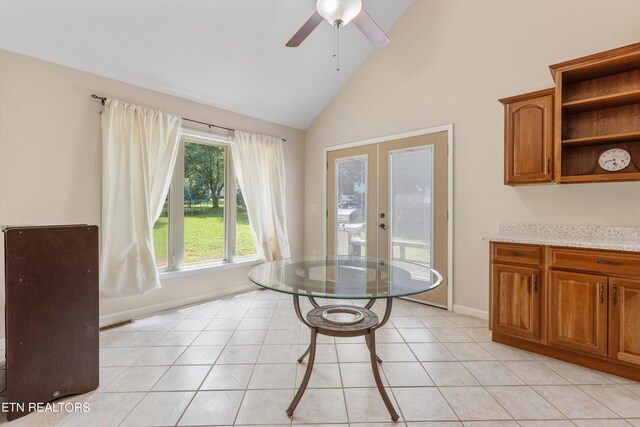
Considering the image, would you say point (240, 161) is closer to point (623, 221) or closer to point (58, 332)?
point (58, 332)

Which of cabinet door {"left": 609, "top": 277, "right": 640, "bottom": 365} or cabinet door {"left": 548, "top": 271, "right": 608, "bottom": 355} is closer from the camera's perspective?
cabinet door {"left": 609, "top": 277, "right": 640, "bottom": 365}

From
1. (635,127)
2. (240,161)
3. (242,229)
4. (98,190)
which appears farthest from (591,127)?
(98,190)

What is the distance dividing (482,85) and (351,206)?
82.7 inches

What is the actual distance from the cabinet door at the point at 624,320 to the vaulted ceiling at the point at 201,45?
135 inches

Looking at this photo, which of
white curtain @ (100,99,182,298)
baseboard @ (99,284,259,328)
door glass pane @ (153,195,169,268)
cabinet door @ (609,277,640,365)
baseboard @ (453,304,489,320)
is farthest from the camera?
door glass pane @ (153,195,169,268)

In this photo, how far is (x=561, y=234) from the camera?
2547 mm

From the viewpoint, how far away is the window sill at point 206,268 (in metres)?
3.30

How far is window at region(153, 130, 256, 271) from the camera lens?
3393 mm

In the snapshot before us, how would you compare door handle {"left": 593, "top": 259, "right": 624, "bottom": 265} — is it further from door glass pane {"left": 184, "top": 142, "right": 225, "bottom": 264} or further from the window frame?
door glass pane {"left": 184, "top": 142, "right": 225, "bottom": 264}

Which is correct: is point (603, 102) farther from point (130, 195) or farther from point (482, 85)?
point (130, 195)

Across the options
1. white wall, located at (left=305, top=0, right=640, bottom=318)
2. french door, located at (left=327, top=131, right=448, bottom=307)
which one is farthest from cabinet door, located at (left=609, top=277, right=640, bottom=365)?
french door, located at (left=327, top=131, right=448, bottom=307)

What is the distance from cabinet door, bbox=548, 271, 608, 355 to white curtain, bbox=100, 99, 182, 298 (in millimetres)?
3517

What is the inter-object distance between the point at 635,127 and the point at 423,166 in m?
1.72

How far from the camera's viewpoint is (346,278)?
1884 mm
